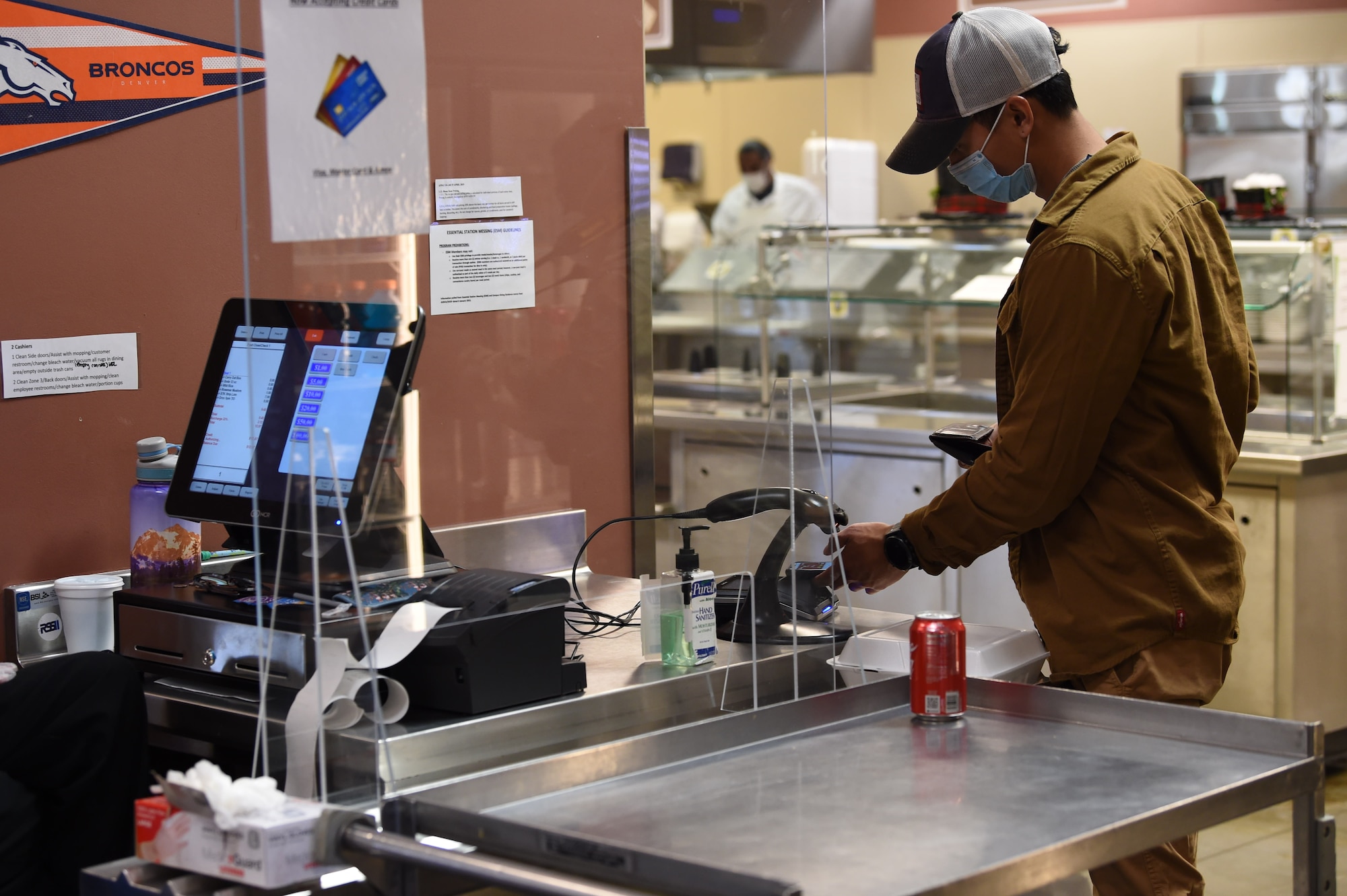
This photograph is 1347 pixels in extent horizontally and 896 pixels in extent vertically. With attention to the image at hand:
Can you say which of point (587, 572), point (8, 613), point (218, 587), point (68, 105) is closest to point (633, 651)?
point (587, 572)

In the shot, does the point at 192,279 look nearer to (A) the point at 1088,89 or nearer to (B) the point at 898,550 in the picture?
(B) the point at 898,550

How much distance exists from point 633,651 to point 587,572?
405mm

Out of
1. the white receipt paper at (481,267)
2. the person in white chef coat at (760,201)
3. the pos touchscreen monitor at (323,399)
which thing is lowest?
the pos touchscreen monitor at (323,399)

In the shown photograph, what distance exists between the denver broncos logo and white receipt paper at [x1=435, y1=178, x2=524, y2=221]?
674 millimetres

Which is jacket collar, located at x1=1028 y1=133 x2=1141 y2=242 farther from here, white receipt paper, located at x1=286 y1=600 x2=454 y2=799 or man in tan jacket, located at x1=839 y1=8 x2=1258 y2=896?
white receipt paper, located at x1=286 y1=600 x2=454 y2=799

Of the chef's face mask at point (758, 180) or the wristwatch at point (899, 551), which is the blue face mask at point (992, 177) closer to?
the wristwatch at point (899, 551)

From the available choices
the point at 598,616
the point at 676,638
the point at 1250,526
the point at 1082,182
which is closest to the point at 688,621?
the point at 676,638

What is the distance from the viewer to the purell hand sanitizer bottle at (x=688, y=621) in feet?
6.75

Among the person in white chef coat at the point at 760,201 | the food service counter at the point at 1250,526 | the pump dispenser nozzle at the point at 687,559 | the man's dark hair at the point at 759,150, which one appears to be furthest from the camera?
the man's dark hair at the point at 759,150

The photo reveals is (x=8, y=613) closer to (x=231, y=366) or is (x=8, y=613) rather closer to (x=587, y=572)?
(x=231, y=366)

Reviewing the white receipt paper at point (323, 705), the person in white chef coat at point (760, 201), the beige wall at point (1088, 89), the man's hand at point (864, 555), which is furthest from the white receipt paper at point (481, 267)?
the person in white chef coat at point (760, 201)

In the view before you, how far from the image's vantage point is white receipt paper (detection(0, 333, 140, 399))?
230 centimetres

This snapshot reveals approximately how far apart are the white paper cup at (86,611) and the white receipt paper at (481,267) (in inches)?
27.7

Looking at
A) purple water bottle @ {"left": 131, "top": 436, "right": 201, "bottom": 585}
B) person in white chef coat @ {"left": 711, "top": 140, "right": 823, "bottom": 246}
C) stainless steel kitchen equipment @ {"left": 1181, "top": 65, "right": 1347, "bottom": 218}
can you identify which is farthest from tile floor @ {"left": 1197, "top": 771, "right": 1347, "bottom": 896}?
person in white chef coat @ {"left": 711, "top": 140, "right": 823, "bottom": 246}
